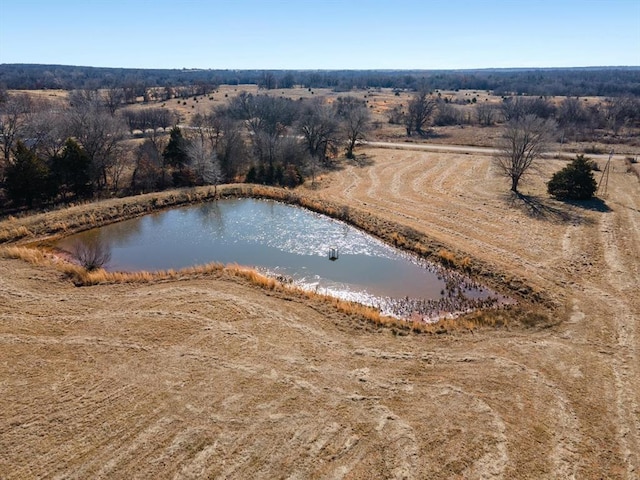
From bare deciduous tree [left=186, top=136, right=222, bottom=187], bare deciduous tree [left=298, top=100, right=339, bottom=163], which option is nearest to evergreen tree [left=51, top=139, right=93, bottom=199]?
bare deciduous tree [left=186, top=136, right=222, bottom=187]

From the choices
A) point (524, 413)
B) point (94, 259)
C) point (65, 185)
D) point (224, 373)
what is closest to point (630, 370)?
point (524, 413)

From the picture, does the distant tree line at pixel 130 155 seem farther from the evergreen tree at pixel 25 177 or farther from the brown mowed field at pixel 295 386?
the brown mowed field at pixel 295 386

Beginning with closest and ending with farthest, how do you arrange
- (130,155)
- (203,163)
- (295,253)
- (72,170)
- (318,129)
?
(295,253) < (72,170) < (203,163) < (130,155) < (318,129)

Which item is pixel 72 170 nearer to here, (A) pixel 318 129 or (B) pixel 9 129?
(B) pixel 9 129

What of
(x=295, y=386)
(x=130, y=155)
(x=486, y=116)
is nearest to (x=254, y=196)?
(x=130, y=155)

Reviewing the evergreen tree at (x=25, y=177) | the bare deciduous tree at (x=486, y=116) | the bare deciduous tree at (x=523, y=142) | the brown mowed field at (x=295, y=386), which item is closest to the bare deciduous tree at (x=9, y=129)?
the evergreen tree at (x=25, y=177)

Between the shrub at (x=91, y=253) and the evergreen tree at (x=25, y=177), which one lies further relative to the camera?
the evergreen tree at (x=25, y=177)

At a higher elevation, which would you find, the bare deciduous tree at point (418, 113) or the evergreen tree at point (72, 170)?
the bare deciduous tree at point (418, 113)

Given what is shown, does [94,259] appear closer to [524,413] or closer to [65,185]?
[65,185]
